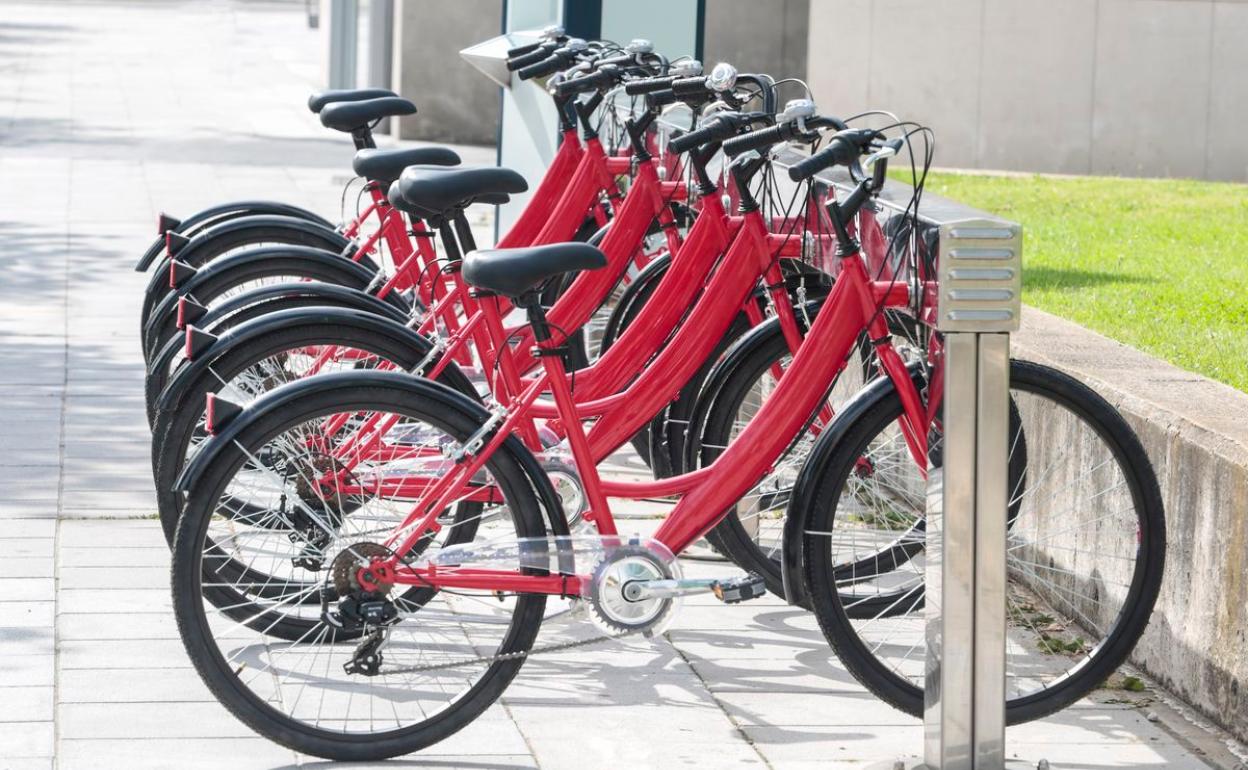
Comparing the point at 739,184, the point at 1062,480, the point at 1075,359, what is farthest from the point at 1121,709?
the point at 739,184

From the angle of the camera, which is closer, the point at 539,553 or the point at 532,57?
the point at 539,553

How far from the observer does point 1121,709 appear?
4.53 meters

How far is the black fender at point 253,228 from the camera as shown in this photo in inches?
228

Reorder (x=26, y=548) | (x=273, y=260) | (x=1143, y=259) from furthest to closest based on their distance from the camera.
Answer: (x=1143, y=259) → (x=26, y=548) → (x=273, y=260)

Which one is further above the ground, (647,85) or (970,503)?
(647,85)

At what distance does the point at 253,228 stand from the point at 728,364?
5.69 feet

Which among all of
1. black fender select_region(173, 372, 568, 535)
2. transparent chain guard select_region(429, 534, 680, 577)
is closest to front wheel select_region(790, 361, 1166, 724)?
transparent chain guard select_region(429, 534, 680, 577)

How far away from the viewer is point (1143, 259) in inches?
338

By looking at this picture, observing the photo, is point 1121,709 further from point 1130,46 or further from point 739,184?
point 1130,46

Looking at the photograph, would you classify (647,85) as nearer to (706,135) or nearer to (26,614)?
(706,135)

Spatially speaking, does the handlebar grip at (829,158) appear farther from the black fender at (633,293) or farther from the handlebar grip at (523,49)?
the handlebar grip at (523,49)

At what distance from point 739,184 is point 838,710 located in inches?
48.4

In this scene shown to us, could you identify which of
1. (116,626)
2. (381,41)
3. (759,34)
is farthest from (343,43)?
(116,626)

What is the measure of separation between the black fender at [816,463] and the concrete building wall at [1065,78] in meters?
12.2
